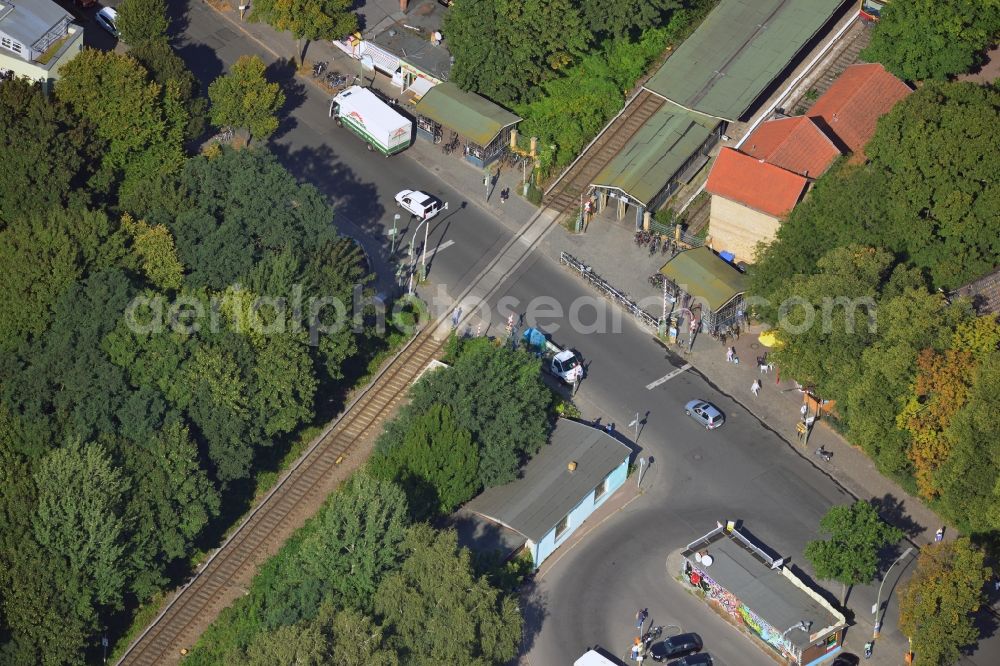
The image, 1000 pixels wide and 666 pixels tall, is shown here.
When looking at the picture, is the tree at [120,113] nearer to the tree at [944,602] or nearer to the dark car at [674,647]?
the dark car at [674,647]

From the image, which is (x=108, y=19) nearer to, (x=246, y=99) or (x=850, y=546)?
(x=246, y=99)

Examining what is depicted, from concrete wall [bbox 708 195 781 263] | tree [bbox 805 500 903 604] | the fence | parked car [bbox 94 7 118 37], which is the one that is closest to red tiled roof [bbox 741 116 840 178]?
concrete wall [bbox 708 195 781 263]

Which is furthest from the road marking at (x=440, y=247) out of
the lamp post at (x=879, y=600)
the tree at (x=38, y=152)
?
the lamp post at (x=879, y=600)

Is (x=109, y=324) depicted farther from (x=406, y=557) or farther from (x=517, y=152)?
(x=517, y=152)

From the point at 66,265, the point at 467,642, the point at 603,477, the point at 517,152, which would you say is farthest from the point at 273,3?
the point at 467,642

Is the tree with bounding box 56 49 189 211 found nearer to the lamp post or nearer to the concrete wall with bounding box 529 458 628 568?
the concrete wall with bounding box 529 458 628 568

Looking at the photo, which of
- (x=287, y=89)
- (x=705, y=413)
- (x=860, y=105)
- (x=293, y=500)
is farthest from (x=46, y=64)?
(x=860, y=105)
